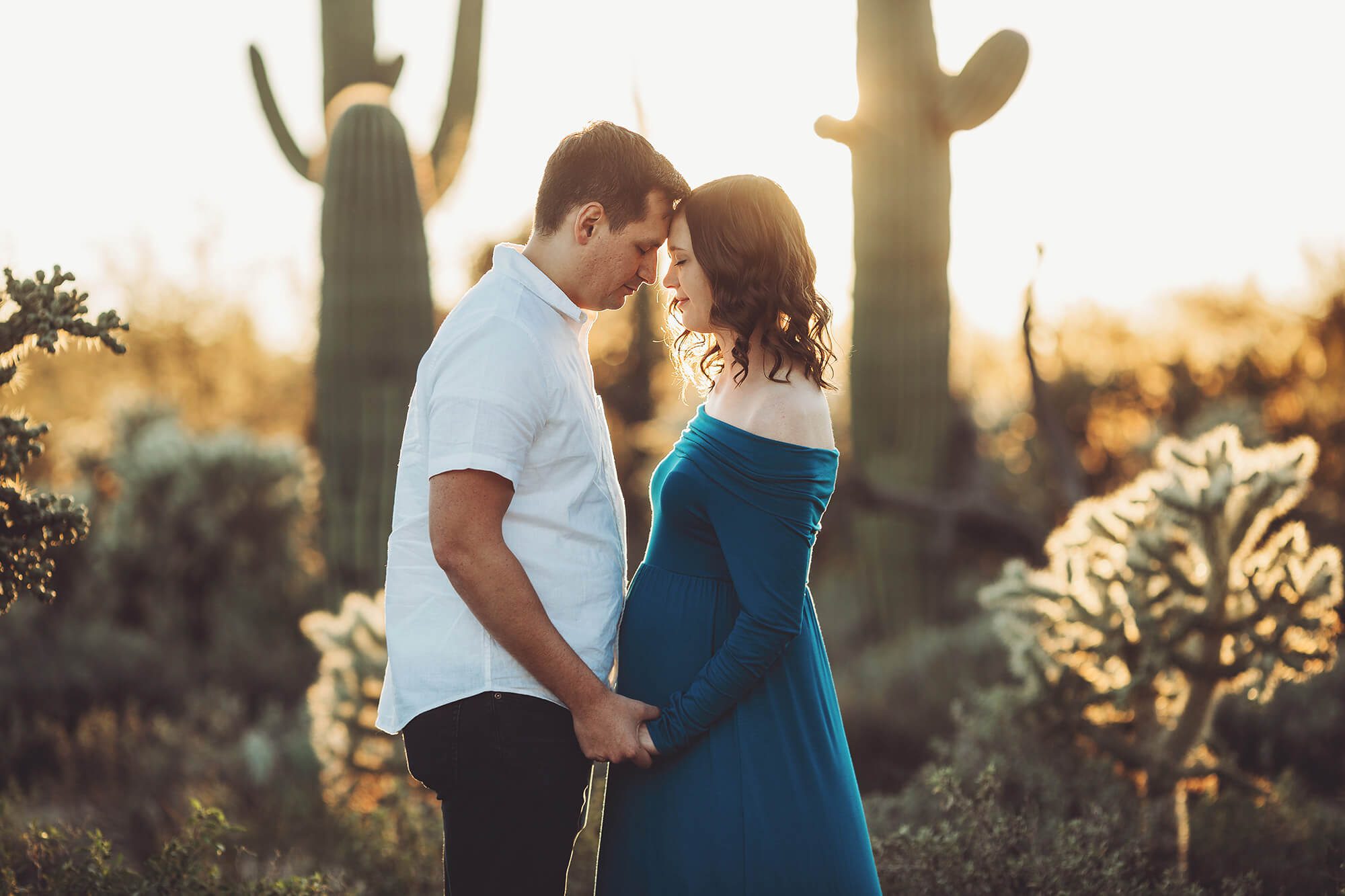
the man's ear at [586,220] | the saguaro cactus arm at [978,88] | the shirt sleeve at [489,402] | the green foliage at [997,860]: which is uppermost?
the saguaro cactus arm at [978,88]

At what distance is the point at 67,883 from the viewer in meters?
2.85

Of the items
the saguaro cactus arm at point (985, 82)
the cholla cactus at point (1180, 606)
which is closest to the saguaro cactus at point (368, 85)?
the saguaro cactus arm at point (985, 82)

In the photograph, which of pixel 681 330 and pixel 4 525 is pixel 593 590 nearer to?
pixel 681 330

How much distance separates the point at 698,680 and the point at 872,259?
18.5 ft

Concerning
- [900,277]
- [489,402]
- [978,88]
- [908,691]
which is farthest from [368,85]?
[489,402]

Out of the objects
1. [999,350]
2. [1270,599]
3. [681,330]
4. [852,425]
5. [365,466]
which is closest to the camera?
[681,330]

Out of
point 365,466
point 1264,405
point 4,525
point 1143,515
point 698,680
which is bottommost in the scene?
point 698,680

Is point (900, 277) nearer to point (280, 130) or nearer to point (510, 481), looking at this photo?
point (280, 130)

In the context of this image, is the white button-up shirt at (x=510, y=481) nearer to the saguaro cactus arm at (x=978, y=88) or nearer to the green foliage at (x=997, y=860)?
the green foliage at (x=997, y=860)

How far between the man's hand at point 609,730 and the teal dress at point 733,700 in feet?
0.16

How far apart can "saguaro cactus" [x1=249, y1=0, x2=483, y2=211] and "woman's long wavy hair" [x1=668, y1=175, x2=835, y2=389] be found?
Answer: 5.26m

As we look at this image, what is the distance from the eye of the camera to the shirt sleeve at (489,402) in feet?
6.66

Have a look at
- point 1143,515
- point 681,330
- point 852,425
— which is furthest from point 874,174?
point 681,330

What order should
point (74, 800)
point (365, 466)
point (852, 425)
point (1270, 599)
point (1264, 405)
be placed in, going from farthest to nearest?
1. point (1264, 405)
2. point (852, 425)
3. point (365, 466)
4. point (74, 800)
5. point (1270, 599)
